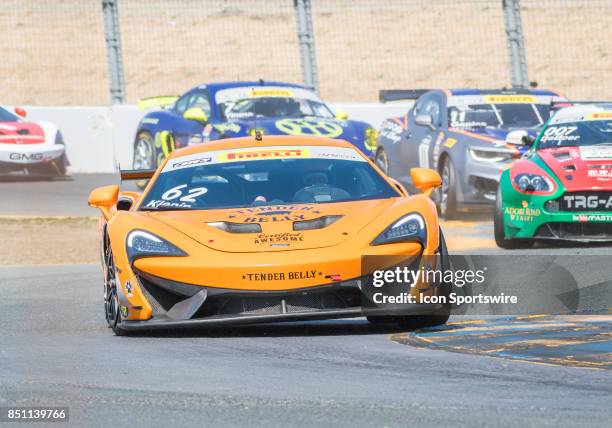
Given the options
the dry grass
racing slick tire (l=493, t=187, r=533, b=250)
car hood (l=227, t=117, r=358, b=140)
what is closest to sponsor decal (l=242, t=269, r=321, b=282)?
racing slick tire (l=493, t=187, r=533, b=250)

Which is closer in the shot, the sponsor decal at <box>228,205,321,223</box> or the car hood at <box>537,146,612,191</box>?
the sponsor decal at <box>228,205,321,223</box>

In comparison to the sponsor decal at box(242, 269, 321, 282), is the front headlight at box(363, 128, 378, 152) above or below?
above

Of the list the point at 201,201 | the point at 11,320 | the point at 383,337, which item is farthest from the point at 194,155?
the point at 383,337

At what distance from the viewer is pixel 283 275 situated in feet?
25.9

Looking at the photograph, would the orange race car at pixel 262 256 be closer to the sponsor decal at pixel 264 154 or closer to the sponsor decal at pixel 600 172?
the sponsor decal at pixel 264 154

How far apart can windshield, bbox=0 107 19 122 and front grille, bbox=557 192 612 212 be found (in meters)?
10.7

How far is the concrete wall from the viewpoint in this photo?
22.5 meters

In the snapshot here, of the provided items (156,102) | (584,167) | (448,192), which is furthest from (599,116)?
(156,102)

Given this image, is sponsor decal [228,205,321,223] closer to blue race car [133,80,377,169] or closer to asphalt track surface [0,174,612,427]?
asphalt track surface [0,174,612,427]

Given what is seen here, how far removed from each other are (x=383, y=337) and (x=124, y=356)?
135cm

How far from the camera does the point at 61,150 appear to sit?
71.9ft

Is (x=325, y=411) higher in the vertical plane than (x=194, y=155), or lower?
lower

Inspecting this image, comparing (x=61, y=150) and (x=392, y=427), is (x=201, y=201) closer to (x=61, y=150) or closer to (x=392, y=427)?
(x=392, y=427)

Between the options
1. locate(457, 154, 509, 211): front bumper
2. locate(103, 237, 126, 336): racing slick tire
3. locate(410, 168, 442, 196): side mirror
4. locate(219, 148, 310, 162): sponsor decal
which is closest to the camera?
locate(103, 237, 126, 336): racing slick tire
